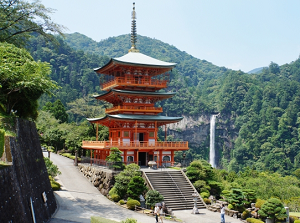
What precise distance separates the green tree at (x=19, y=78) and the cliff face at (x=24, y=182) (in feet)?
5.85

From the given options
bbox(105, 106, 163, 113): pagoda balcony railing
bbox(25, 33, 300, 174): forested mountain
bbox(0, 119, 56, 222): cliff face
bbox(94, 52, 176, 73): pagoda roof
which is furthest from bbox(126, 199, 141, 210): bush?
bbox(25, 33, 300, 174): forested mountain

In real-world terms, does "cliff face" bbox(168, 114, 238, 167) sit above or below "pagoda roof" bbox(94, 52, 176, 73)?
below

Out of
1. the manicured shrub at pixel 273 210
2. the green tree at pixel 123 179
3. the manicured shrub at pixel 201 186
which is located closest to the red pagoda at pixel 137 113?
the green tree at pixel 123 179

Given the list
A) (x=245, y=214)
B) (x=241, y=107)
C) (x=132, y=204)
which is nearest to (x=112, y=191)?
(x=132, y=204)

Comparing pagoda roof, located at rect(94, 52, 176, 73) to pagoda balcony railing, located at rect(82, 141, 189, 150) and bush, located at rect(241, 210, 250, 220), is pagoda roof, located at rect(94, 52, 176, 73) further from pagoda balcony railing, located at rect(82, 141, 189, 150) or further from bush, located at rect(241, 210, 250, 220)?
bush, located at rect(241, 210, 250, 220)

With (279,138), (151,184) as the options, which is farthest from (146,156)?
(279,138)

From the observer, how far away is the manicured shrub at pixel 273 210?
2333cm

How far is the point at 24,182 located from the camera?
16656mm

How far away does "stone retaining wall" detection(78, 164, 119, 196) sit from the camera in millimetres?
28844

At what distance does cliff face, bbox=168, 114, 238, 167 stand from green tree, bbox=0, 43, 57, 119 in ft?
304

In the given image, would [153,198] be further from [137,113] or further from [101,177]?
[137,113]

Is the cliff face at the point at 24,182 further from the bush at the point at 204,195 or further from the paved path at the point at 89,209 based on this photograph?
the bush at the point at 204,195

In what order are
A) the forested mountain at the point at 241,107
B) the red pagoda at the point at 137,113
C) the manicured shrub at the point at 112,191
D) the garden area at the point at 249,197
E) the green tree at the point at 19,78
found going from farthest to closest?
1. the forested mountain at the point at 241,107
2. the red pagoda at the point at 137,113
3. the manicured shrub at the point at 112,191
4. the garden area at the point at 249,197
5. the green tree at the point at 19,78

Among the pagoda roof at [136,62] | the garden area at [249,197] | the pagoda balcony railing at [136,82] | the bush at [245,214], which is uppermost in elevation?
the pagoda roof at [136,62]
